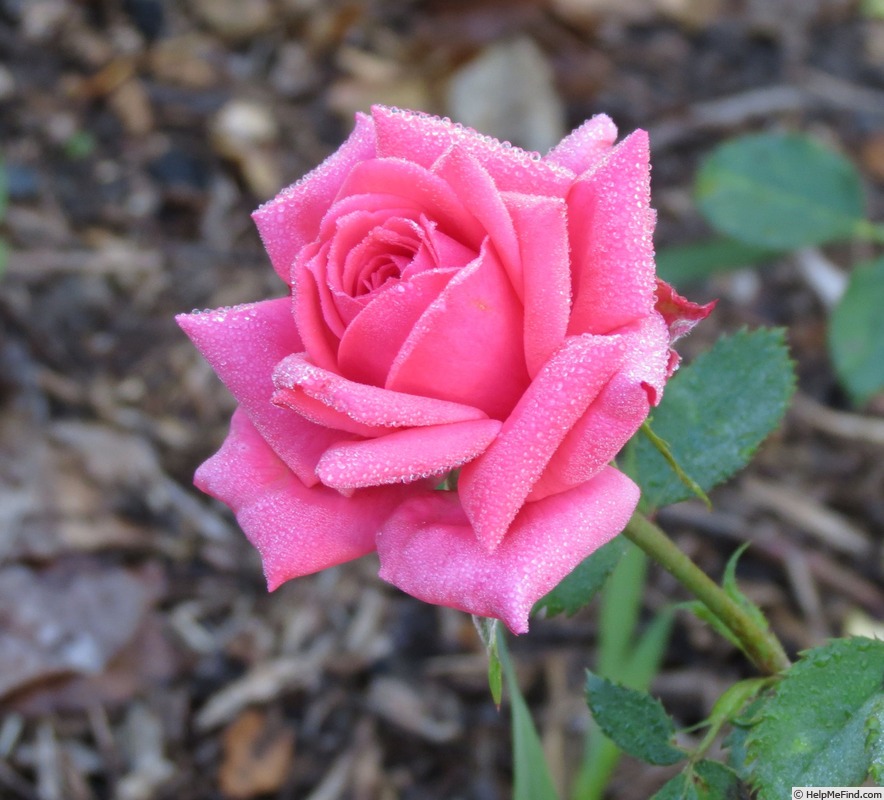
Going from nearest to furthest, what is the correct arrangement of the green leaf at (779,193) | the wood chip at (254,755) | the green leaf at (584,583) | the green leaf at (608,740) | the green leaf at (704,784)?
1. the green leaf at (704,784)
2. the green leaf at (584,583)
3. the green leaf at (608,740)
4. the wood chip at (254,755)
5. the green leaf at (779,193)

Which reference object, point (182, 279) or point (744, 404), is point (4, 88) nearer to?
point (182, 279)

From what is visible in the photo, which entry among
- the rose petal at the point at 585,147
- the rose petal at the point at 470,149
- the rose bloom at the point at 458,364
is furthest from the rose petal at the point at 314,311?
the rose petal at the point at 585,147

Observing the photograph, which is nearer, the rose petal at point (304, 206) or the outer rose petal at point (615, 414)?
the outer rose petal at point (615, 414)

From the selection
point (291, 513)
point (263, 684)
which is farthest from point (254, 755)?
point (291, 513)

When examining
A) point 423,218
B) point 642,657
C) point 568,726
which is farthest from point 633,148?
point 568,726

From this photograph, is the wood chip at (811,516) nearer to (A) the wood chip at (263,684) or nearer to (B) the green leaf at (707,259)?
(B) the green leaf at (707,259)

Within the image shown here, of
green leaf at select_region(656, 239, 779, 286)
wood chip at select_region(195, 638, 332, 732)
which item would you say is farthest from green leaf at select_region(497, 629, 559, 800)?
green leaf at select_region(656, 239, 779, 286)

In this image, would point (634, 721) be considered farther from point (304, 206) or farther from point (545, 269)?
point (304, 206)
